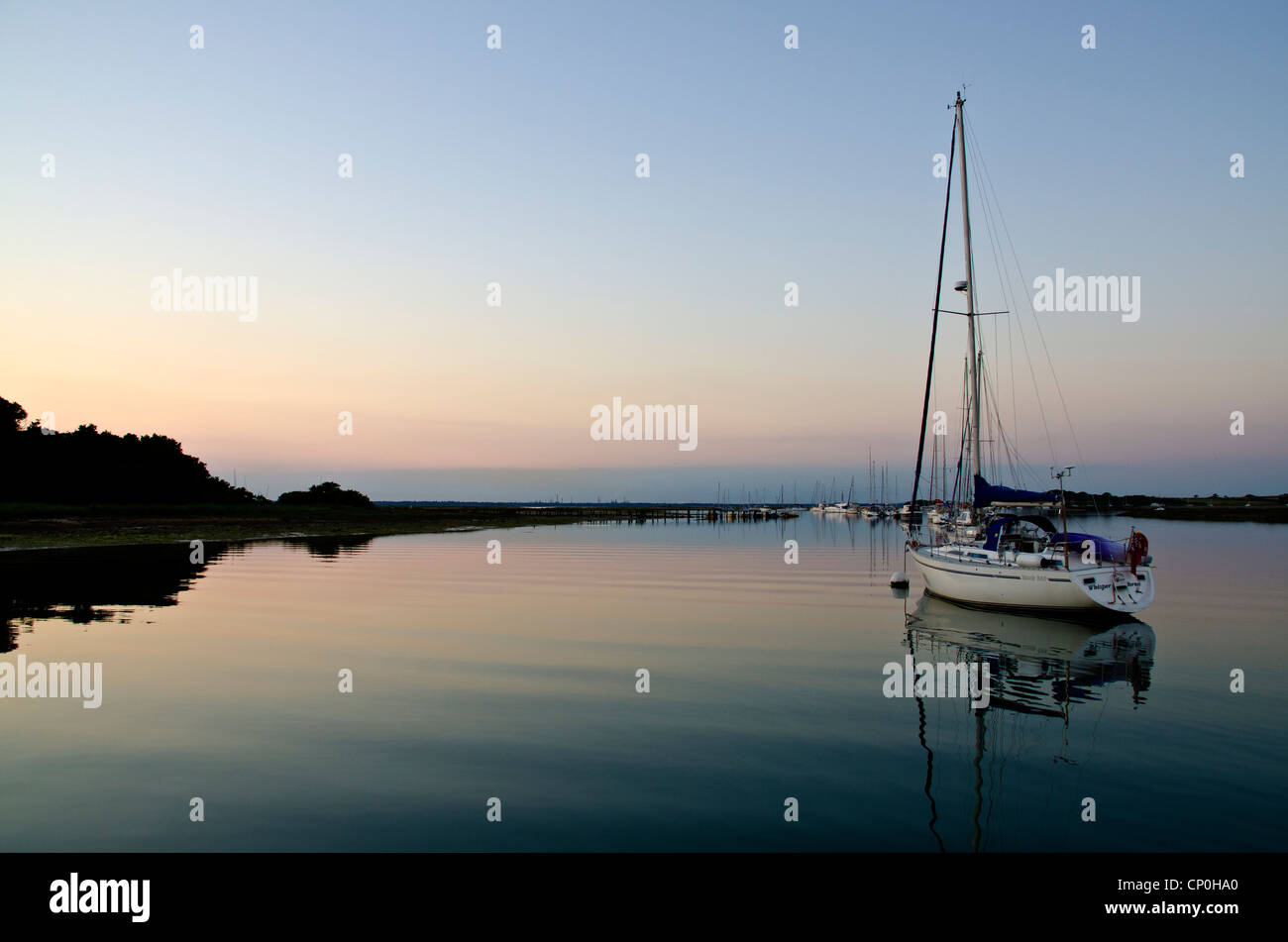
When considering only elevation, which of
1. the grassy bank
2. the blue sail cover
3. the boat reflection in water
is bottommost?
the boat reflection in water

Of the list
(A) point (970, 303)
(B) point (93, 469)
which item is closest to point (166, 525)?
(B) point (93, 469)

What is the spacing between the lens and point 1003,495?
101 ft

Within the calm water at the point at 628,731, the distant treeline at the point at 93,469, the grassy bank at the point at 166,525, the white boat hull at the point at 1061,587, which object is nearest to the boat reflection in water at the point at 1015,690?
the calm water at the point at 628,731

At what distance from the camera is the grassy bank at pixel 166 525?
211 ft

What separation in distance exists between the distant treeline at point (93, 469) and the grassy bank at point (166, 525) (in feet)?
30.2

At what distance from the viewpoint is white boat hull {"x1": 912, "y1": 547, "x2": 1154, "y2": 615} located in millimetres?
26109

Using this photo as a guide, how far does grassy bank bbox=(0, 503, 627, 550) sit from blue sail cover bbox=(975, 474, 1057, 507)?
59.1m

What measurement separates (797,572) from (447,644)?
28.2 m

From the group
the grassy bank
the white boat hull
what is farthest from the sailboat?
the grassy bank

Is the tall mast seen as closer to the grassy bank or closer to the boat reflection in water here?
the boat reflection in water

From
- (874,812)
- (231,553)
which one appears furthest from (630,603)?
(231,553)

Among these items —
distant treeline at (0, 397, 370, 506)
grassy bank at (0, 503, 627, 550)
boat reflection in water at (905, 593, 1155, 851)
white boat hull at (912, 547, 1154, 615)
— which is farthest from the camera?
distant treeline at (0, 397, 370, 506)

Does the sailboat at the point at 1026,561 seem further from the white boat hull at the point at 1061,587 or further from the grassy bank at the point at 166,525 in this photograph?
the grassy bank at the point at 166,525
